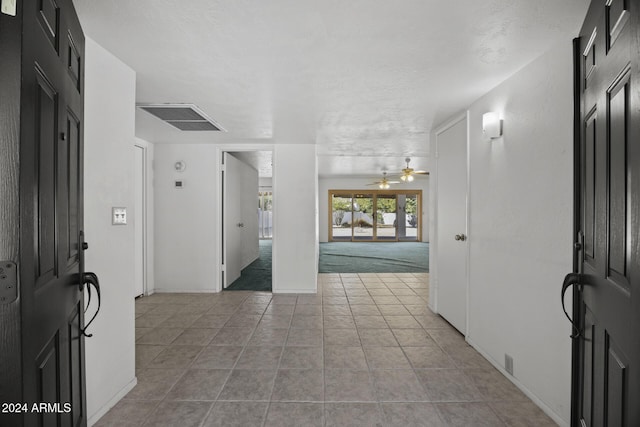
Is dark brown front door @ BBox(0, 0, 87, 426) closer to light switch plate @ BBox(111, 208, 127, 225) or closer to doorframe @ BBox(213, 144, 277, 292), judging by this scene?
light switch plate @ BBox(111, 208, 127, 225)

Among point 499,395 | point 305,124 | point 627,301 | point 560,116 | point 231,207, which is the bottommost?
point 499,395

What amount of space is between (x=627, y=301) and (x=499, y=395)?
1.61m

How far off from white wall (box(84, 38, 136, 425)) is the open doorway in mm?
2715

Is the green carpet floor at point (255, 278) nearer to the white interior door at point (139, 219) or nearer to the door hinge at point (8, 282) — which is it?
the white interior door at point (139, 219)

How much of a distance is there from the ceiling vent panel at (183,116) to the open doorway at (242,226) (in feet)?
3.46

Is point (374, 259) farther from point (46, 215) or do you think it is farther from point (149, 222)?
point (46, 215)

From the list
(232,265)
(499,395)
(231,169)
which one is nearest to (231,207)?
(231,169)

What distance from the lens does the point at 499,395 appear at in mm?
2072

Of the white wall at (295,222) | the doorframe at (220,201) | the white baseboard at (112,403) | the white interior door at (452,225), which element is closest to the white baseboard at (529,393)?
the white interior door at (452,225)

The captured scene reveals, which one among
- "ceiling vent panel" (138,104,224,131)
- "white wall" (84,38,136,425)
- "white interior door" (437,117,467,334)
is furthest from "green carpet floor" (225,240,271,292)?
"white wall" (84,38,136,425)

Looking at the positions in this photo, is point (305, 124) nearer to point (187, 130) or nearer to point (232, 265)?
point (187, 130)

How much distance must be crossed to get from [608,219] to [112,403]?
274 cm

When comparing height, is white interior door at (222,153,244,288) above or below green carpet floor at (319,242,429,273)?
above

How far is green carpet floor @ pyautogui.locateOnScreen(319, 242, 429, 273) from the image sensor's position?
21.6 feet
